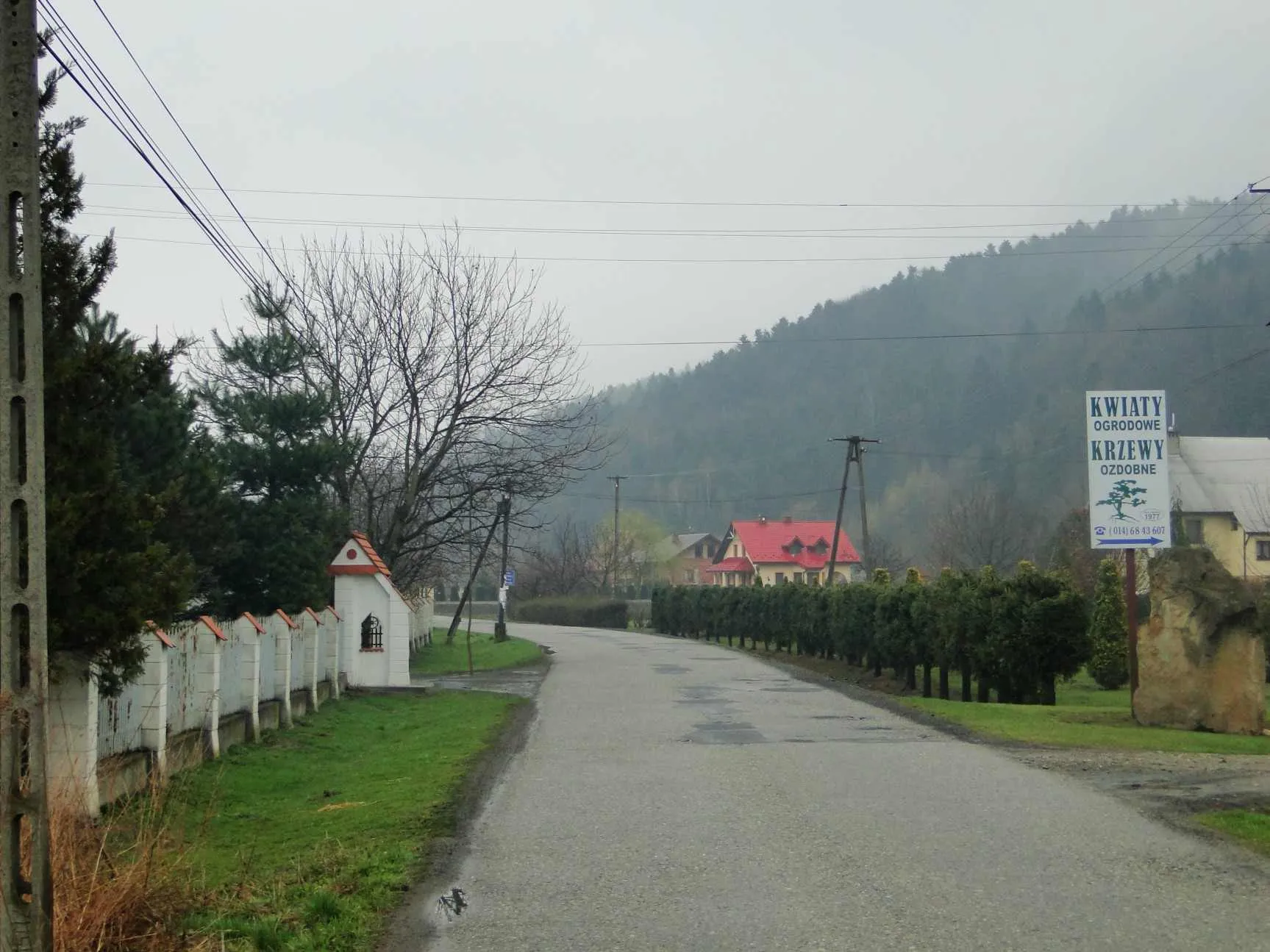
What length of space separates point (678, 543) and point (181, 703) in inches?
4564

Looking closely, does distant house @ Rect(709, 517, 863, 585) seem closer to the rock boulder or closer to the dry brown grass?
the rock boulder

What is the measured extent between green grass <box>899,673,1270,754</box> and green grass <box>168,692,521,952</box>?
6.12m

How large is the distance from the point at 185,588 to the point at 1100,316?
10228cm

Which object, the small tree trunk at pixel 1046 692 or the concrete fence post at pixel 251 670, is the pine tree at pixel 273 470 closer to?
the concrete fence post at pixel 251 670

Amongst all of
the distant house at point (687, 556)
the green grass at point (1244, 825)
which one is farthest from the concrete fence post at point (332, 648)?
the distant house at point (687, 556)

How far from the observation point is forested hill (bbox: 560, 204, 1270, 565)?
8944 cm

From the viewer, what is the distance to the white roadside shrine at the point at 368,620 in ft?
79.8

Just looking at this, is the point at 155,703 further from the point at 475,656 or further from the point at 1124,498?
the point at 475,656

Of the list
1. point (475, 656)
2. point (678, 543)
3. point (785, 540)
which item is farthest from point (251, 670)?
point (678, 543)

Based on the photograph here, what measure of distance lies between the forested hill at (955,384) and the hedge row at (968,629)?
160 ft

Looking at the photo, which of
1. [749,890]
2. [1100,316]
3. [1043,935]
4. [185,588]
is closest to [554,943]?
[749,890]

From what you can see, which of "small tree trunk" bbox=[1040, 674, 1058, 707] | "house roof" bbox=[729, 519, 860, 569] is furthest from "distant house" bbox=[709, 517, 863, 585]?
"small tree trunk" bbox=[1040, 674, 1058, 707]

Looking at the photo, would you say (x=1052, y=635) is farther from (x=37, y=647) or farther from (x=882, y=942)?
(x=37, y=647)

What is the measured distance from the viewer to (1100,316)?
103 m
